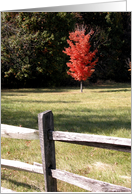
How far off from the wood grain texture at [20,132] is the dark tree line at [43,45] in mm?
19920

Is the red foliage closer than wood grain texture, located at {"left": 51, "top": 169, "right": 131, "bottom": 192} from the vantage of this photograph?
No

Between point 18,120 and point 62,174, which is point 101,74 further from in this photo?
point 62,174

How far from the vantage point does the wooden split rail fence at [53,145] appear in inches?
89.4

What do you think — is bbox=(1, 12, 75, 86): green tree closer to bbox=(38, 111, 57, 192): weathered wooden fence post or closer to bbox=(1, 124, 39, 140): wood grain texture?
bbox=(1, 124, 39, 140): wood grain texture

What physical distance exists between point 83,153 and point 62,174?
224cm

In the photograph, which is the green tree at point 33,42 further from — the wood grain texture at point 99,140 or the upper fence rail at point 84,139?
the wood grain texture at point 99,140

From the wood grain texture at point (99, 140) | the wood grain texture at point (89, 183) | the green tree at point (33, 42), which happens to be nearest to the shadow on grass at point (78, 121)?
the wood grain texture at point (89, 183)

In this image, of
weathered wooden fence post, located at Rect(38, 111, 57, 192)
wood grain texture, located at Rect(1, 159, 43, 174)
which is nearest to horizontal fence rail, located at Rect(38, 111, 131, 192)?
weathered wooden fence post, located at Rect(38, 111, 57, 192)

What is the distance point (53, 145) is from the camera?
2.76 m

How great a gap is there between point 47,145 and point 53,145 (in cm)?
12

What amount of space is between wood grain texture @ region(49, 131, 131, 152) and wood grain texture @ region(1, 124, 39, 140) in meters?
0.33

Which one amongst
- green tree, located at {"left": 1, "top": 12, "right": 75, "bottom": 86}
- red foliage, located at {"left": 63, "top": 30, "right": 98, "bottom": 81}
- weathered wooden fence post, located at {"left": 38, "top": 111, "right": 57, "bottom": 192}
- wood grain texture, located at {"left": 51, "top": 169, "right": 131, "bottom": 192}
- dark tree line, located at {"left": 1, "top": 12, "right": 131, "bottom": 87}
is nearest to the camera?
wood grain texture, located at {"left": 51, "top": 169, "right": 131, "bottom": 192}

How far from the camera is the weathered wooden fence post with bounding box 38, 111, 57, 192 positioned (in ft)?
8.50

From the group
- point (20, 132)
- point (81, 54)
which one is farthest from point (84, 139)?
point (81, 54)
